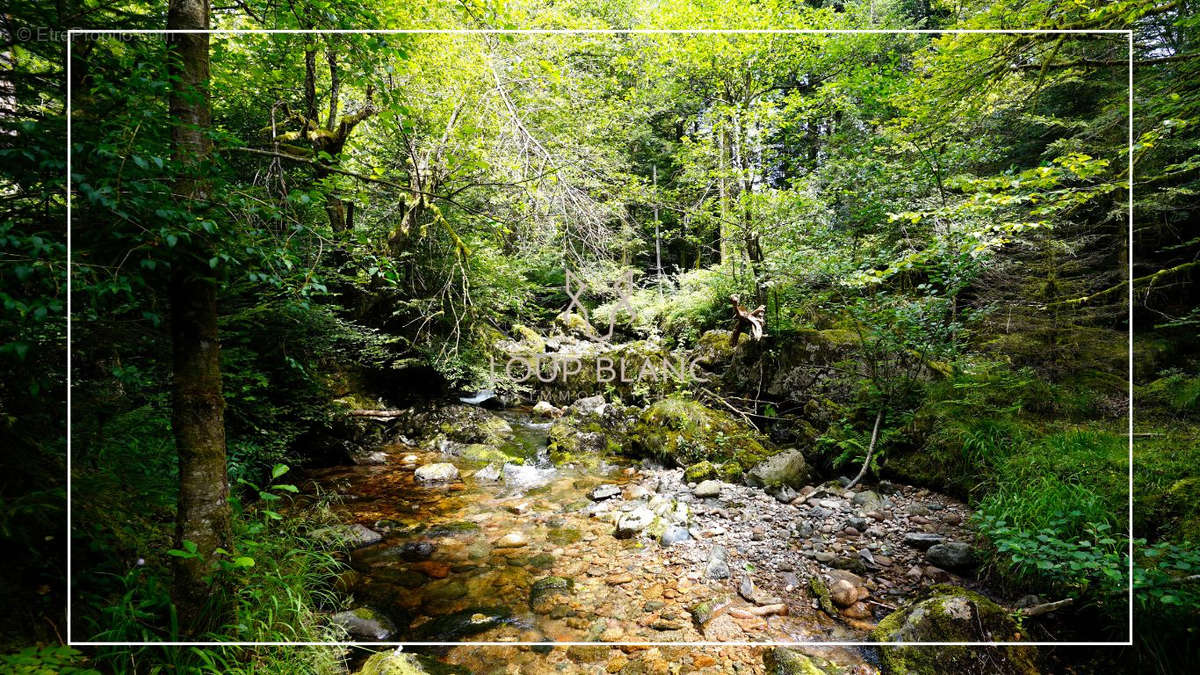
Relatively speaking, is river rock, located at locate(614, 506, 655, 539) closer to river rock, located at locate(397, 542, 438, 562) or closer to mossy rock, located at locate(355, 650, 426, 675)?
river rock, located at locate(397, 542, 438, 562)

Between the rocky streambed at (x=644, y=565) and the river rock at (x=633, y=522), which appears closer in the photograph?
the rocky streambed at (x=644, y=565)

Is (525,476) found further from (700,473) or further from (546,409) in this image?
(700,473)

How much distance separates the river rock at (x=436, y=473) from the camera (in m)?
5.84

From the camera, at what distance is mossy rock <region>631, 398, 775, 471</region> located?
5.77 metres

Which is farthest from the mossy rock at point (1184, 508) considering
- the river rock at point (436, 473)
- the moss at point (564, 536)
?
the river rock at point (436, 473)

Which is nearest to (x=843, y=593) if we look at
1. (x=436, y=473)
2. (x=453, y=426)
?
(x=436, y=473)

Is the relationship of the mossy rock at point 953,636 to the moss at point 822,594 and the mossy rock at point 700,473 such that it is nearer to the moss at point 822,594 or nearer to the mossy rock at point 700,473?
the moss at point 822,594

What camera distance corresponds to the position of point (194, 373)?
6.31 feet

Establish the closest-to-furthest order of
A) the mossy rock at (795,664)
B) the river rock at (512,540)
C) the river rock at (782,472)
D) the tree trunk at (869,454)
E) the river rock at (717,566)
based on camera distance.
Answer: the mossy rock at (795,664) → the river rock at (717,566) → the river rock at (512,540) → the tree trunk at (869,454) → the river rock at (782,472)

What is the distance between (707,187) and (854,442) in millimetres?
4332

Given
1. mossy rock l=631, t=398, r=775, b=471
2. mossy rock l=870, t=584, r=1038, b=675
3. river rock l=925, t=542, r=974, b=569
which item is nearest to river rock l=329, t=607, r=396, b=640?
mossy rock l=870, t=584, r=1038, b=675

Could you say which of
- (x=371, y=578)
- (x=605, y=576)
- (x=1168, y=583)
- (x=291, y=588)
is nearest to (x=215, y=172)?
(x=291, y=588)

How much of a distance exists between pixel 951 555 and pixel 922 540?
29 cm

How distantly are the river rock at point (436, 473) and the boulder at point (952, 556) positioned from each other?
544 cm
